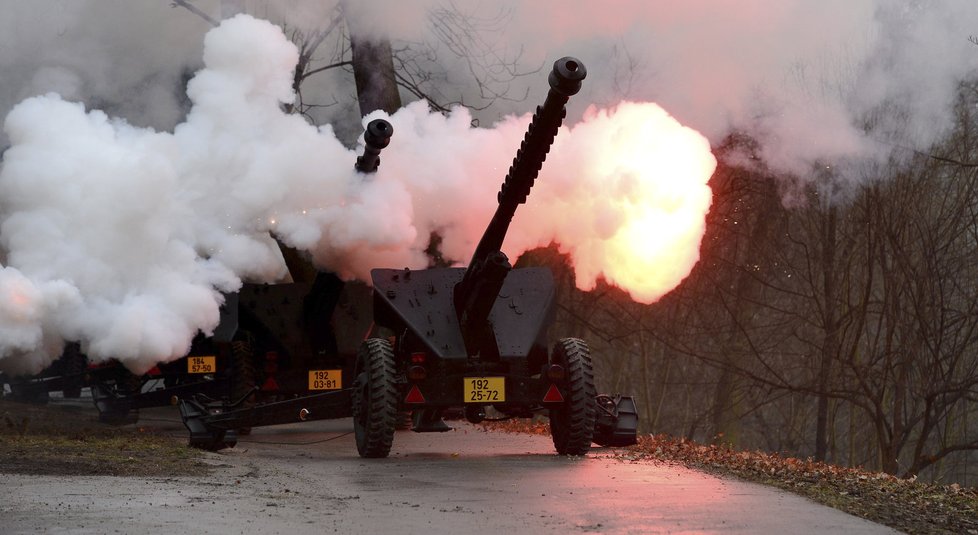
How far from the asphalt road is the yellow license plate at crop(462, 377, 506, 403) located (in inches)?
23.9

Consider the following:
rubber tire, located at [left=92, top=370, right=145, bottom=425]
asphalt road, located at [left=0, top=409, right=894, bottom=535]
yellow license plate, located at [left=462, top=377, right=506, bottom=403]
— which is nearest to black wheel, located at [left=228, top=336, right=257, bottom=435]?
rubber tire, located at [left=92, top=370, right=145, bottom=425]

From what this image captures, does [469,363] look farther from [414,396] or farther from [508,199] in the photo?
[508,199]

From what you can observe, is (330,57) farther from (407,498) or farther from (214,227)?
(407,498)

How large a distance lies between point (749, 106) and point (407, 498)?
9761 millimetres

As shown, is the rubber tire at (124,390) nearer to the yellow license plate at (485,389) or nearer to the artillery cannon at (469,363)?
the artillery cannon at (469,363)

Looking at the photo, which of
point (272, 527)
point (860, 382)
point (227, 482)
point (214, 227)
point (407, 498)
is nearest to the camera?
point (272, 527)

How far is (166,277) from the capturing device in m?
15.6

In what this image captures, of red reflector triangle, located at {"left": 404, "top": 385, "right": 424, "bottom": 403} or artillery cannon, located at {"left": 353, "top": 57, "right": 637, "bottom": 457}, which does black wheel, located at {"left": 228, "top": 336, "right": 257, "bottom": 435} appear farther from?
red reflector triangle, located at {"left": 404, "top": 385, "right": 424, "bottom": 403}

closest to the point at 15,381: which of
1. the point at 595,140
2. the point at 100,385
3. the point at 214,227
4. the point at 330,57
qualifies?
the point at 100,385

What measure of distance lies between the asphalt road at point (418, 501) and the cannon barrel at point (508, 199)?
1476mm

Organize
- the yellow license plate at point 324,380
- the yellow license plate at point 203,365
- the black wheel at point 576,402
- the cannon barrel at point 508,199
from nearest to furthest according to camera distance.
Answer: the cannon barrel at point 508,199 → the black wheel at point 576,402 → the yellow license plate at point 324,380 → the yellow license plate at point 203,365

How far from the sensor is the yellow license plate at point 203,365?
793 inches

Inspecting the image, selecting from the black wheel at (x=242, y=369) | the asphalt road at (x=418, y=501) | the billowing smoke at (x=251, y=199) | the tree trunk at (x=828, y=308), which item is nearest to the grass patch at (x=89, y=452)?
the asphalt road at (x=418, y=501)

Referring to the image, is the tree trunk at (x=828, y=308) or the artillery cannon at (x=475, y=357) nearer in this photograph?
the artillery cannon at (x=475, y=357)
